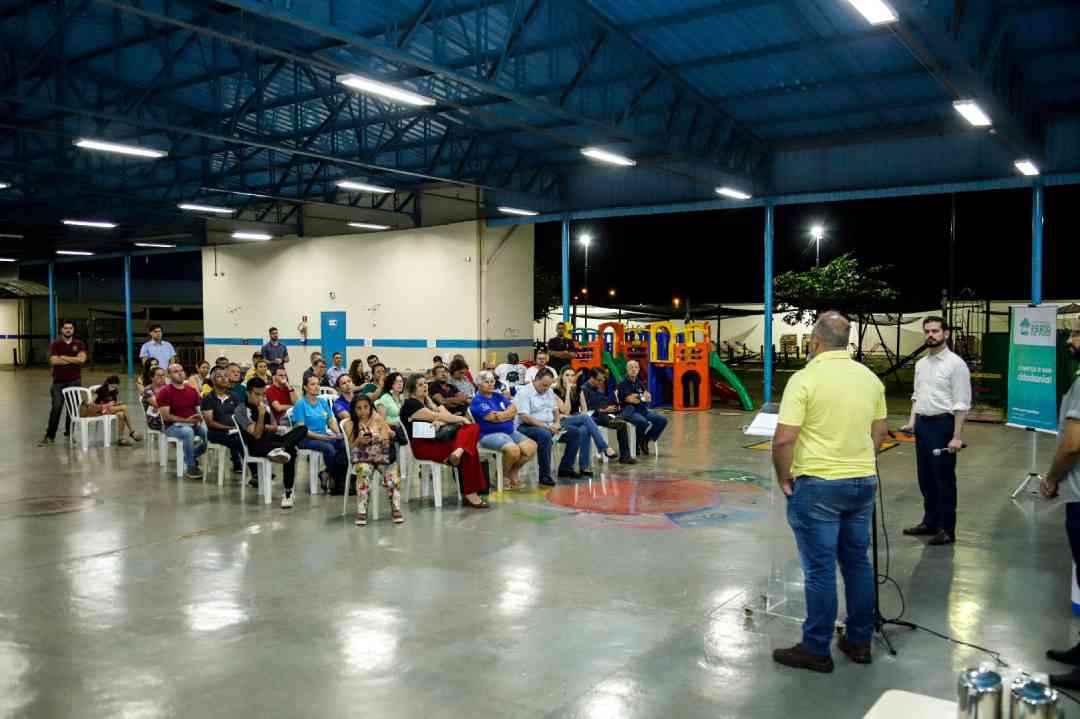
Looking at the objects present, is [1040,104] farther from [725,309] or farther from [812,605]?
[725,309]

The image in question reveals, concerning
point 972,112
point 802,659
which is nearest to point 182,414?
point 802,659

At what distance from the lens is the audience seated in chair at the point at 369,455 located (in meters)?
6.30

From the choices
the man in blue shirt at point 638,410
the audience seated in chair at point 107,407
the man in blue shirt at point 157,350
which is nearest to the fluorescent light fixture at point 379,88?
the man in blue shirt at point 638,410

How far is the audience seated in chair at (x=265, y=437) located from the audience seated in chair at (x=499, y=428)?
5.09ft

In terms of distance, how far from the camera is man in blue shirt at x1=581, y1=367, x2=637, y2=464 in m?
8.96

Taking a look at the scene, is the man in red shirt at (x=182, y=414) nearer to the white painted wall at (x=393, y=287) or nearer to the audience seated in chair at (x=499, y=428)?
the audience seated in chair at (x=499, y=428)

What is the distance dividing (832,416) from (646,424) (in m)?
6.08

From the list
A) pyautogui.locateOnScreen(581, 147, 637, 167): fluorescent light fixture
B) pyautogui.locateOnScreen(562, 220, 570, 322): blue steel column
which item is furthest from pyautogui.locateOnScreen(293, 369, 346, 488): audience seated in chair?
pyautogui.locateOnScreen(562, 220, 570, 322): blue steel column

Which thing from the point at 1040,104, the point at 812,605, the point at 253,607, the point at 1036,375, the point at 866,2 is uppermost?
the point at 1040,104

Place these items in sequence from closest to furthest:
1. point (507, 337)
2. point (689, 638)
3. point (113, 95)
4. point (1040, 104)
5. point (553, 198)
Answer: point (689, 638), point (1040, 104), point (113, 95), point (553, 198), point (507, 337)

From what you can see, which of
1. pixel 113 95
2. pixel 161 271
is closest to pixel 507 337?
pixel 113 95

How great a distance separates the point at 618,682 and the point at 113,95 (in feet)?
42.7

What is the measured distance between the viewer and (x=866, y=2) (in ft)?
19.8

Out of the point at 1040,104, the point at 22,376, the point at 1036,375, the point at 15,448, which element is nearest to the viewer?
the point at 1036,375
